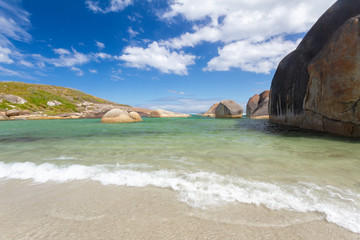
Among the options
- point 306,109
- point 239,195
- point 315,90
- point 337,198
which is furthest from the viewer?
point 306,109

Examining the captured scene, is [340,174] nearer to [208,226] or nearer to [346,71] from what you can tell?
[208,226]

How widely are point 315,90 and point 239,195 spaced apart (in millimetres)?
8916

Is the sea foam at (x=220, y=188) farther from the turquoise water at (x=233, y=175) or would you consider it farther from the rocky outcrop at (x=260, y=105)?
the rocky outcrop at (x=260, y=105)

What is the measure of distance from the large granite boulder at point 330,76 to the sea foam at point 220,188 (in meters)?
6.48

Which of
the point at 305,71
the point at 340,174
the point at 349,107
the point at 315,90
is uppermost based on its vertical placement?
the point at 305,71

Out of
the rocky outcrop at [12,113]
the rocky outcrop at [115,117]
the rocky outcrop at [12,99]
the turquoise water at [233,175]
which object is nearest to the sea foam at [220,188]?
the turquoise water at [233,175]

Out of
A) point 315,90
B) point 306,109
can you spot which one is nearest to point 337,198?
point 315,90

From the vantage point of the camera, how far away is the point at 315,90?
818 cm

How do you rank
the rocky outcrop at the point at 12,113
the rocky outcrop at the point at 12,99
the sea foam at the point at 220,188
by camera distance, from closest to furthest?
the sea foam at the point at 220,188
the rocky outcrop at the point at 12,113
the rocky outcrop at the point at 12,99

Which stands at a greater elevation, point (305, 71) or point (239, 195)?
point (305, 71)

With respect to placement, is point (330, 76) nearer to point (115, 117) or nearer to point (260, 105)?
point (115, 117)

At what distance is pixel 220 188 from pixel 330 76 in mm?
8078

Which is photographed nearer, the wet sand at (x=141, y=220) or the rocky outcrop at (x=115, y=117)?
the wet sand at (x=141, y=220)

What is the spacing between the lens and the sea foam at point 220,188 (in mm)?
1684
